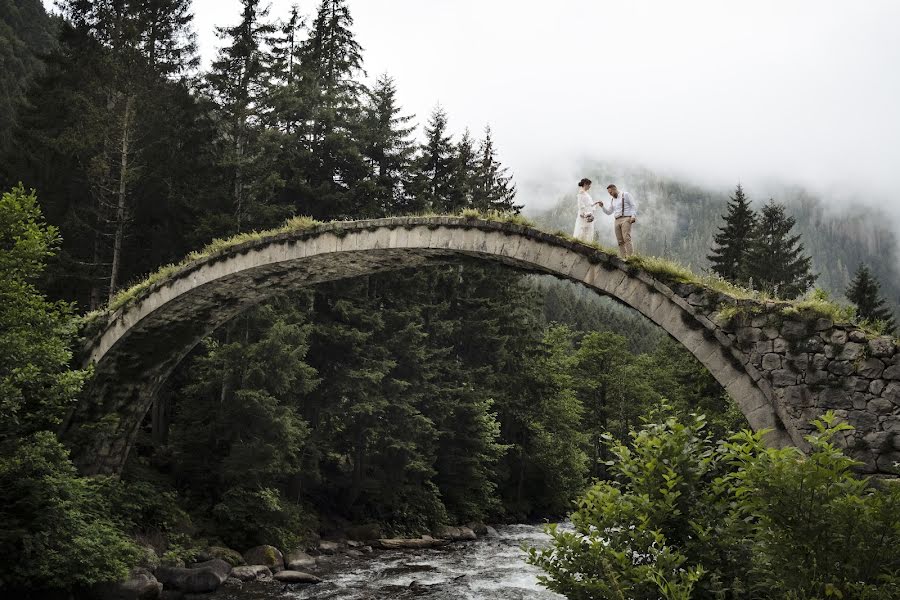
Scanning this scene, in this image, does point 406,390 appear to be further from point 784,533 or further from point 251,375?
point 784,533

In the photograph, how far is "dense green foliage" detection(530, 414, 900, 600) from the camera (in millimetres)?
4355

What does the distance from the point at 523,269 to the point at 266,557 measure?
9.91 meters

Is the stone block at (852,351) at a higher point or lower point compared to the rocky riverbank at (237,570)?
higher

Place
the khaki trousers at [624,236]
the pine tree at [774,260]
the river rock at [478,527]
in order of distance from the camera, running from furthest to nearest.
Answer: the pine tree at [774,260], the river rock at [478,527], the khaki trousers at [624,236]

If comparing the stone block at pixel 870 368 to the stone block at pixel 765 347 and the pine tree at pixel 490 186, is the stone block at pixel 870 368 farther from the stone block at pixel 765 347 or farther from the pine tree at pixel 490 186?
the pine tree at pixel 490 186

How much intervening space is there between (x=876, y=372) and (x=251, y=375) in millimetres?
13843

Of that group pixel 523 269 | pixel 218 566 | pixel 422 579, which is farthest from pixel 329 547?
pixel 523 269

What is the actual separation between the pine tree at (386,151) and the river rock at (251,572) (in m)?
12.0

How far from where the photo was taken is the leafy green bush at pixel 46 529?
395 inches

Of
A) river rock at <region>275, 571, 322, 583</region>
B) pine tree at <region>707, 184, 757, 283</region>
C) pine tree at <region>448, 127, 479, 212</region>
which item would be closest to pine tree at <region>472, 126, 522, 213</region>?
pine tree at <region>448, 127, 479, 212</region>

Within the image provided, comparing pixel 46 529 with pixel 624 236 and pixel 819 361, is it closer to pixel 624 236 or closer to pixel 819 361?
pixel 624 236

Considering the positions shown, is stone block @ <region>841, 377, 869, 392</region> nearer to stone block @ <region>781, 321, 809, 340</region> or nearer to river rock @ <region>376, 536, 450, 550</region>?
stone block @ <region>781, 321, 809, 340</region>

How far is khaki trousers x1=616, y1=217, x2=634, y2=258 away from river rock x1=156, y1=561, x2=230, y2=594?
33.9 ft

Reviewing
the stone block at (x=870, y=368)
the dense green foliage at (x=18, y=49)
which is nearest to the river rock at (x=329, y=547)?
the stone block at (x=870, y=368)
